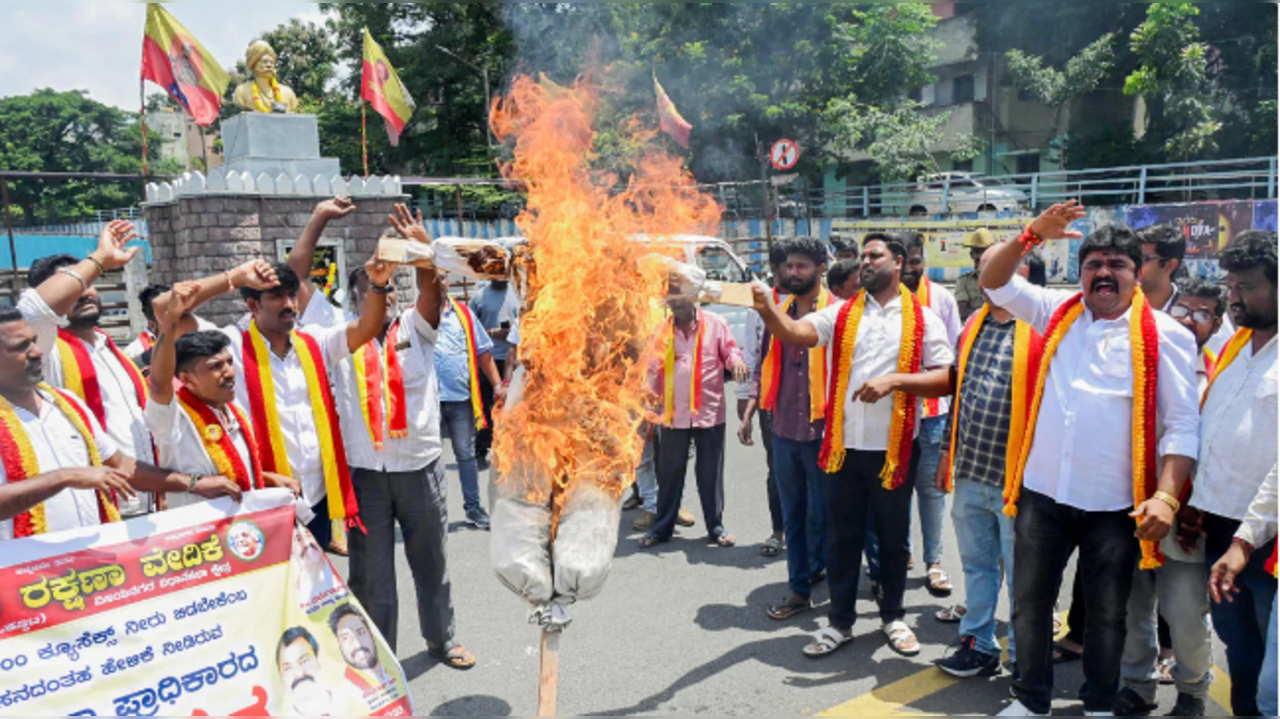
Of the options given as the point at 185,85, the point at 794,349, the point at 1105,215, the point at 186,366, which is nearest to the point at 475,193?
the point at 185,85

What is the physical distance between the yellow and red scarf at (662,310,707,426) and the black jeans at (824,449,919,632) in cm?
192

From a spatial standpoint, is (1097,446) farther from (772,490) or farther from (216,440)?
(216,440)

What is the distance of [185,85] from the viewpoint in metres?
12.5

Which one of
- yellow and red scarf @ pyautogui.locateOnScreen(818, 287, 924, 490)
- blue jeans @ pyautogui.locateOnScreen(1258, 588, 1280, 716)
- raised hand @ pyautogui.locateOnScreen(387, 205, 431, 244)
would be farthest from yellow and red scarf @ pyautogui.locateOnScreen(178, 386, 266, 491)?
blue jeans @ pyautogui.locateOnScreen(1258, 588, 1280, 716)

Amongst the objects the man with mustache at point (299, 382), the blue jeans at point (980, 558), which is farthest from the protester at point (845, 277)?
the man with mustache at point (299, 382)

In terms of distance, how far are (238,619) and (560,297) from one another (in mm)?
1783

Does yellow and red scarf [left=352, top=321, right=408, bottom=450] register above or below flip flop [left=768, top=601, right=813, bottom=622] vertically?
above

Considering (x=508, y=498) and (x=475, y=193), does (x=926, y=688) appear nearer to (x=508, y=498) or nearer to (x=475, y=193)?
(x=508, y=498)

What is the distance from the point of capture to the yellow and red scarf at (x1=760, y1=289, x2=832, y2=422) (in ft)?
16.8

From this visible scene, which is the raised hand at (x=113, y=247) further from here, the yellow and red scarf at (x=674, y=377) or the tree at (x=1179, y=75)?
the tree at (x=1179, y=75)

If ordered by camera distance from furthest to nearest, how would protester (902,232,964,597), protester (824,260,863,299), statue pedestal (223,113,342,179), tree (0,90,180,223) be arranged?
tree (0,90,180,223), statue pedestal (223,113,342,179), protester (902,232,964,597), protester (824,260,863,299)

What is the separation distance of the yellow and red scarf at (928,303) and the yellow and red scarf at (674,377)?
1628mm

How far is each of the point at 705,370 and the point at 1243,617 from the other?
381 cm

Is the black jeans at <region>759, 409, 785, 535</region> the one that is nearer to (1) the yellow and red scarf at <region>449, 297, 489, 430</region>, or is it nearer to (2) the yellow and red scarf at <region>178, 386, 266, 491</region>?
(1) the yellow and red scarf at <region>449, 297, 489, 430</region>
